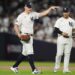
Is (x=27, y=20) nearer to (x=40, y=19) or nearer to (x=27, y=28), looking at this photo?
(x=27, y=28)

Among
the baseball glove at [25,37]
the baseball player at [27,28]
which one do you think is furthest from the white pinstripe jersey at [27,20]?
the baseball glove at [25,37]

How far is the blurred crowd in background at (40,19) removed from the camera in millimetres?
22328

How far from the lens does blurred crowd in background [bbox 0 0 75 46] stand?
22328 millimetres

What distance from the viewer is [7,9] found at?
25078 millimetres

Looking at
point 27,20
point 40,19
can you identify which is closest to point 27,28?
point 27,20

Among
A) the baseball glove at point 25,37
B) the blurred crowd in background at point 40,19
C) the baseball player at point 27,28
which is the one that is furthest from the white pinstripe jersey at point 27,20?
the blurred crowd in background at point 40,19

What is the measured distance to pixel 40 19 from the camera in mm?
22578

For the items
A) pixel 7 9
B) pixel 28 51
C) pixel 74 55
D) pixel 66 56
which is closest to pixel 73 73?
pixel 66 56

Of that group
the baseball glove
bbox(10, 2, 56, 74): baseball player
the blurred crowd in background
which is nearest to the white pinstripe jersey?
bbox(10, 2, 56, 74): baseball player

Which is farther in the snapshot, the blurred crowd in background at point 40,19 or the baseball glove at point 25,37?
the blurred crowd in background at point 40,19

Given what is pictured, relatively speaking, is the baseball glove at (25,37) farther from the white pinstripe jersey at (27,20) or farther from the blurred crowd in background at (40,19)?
the blurred crowd in background at (40,19)

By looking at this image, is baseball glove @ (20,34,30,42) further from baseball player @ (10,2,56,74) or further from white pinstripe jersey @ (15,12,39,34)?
white pinstripe jersey @ (15,12,39,34)

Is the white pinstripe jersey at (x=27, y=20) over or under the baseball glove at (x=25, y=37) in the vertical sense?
over

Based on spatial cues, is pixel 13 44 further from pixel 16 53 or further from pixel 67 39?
pixel 67 39
